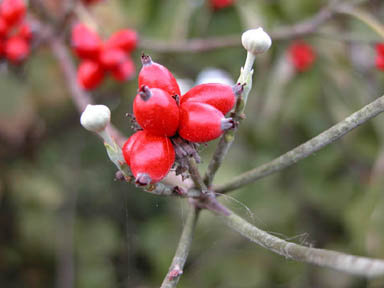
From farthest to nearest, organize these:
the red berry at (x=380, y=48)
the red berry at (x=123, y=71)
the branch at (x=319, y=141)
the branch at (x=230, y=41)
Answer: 1. the red berry at (x=123, y=71)
2. the branch at (x=230, y=41)
3. the red berry at (x=380, y=48)
4. the branch at (x=319, y=141)

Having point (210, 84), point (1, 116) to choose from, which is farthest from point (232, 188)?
point (1, 116)

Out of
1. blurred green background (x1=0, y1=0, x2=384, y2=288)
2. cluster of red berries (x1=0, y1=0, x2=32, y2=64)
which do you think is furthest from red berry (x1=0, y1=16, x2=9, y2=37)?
blurred green background (x1=0, y1=0, x2=384, y2=288)

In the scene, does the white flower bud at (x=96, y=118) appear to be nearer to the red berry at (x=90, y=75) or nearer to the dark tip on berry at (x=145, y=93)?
the dark tip on berry at (x=145, y=93)

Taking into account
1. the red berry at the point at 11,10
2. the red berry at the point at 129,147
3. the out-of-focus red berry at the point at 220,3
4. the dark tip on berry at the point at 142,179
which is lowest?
the dark tip on berry at the point at 142,179

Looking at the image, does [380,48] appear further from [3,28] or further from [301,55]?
[3,28]

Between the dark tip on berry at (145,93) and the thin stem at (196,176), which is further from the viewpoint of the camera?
the thin stem at (196,176)

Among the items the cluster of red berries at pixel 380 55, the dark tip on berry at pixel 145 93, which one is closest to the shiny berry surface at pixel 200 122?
the dark tip on berry at pixel 145 93
